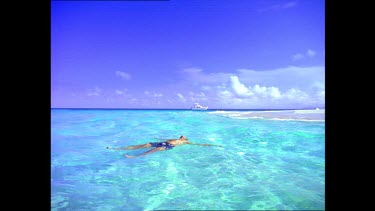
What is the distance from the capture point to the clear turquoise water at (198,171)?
4.30 m

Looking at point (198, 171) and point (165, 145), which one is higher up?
point (165, 145)

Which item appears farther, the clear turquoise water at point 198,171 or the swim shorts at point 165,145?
the swim shorts at point 165,145

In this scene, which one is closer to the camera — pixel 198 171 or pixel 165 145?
pixel 198 171

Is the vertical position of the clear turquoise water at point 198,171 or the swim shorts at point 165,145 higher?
the swim shorts at point 165,145

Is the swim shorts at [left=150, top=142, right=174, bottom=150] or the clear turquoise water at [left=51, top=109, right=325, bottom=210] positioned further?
the swim shorts at [left=150, top=142, right=174, bottom=150]

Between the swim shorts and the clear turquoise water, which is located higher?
the swim shorts

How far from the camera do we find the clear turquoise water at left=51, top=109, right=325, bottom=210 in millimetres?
4305

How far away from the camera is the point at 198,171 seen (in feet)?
20.6

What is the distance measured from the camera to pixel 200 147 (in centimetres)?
869
